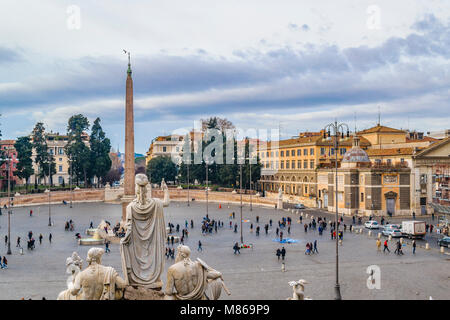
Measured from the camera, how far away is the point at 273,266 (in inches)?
952

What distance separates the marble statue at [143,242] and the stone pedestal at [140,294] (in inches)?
7.3

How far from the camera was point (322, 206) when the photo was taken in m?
55.5

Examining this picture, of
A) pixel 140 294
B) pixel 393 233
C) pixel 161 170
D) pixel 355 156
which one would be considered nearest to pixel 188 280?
pixel 140 294

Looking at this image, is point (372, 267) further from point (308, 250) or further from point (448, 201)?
point (448, 201)

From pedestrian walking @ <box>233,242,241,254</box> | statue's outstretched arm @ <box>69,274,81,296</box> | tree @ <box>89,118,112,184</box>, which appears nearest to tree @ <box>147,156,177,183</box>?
tree @ <box>89,118,112,184</box>

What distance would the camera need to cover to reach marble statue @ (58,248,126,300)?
18.8 ft

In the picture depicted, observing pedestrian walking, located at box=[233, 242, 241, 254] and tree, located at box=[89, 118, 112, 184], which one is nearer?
pedestrian walking, located at box=[233, 242, 241, 254]

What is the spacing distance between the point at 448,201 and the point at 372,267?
15.1 m

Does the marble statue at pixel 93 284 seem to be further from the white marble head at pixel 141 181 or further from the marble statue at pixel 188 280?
the white marble head at pixel 141 181

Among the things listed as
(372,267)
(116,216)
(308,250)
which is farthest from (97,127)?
(372,267)

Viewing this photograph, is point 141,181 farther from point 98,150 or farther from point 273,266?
point 98,150

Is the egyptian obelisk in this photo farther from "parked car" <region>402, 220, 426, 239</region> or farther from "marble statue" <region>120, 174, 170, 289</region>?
"marble statue" <region>120, 174, 170, 289</region>

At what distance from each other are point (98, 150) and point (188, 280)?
70.3 m

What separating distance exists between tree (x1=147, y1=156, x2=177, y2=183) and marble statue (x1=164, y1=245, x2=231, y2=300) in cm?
7476
